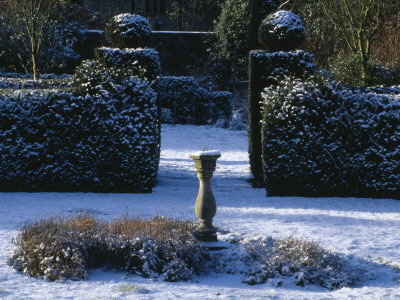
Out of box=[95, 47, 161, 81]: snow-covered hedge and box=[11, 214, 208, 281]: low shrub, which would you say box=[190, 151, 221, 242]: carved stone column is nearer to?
box=[11, 214, 208, 281]: low shrub

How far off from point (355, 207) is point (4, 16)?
60.1 ft

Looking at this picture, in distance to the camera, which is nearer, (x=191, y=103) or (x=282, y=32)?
(x=282, y=32)

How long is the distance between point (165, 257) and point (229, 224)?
1.64m

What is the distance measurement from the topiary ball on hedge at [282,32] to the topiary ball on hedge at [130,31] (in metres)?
2.26

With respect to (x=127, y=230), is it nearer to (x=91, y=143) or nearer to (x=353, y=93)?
(x=91, y=143)

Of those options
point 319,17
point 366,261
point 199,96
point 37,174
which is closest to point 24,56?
point 199,96

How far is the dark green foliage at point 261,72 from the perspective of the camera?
9.61 metres

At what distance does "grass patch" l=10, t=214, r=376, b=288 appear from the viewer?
5227 mm

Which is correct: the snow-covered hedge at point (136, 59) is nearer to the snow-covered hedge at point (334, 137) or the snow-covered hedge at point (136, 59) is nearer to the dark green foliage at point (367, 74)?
the snow-covered hedge at point (334, 137)

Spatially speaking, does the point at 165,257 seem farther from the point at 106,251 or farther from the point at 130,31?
the point at 130,31

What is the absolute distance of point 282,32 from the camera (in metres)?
Answer: 9.69

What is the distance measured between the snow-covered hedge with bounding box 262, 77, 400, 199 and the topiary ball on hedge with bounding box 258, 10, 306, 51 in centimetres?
148

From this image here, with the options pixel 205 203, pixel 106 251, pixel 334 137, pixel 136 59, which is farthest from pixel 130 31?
pixel 106 251

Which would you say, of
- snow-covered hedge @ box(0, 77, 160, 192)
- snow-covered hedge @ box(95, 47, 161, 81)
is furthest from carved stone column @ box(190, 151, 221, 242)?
snow-covered hedge @ box(95, 47, 161, 81)
